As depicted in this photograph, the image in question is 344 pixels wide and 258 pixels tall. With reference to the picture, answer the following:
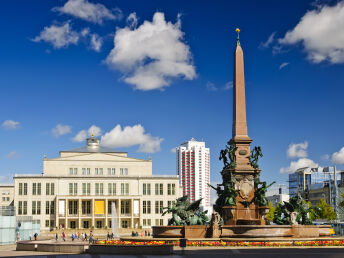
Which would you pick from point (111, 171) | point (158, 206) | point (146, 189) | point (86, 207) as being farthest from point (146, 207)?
point (86, 207)

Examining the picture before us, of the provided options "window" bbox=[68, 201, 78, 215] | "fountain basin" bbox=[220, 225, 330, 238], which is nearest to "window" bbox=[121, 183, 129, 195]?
"window" bbox=[68, 201, 78, 215]

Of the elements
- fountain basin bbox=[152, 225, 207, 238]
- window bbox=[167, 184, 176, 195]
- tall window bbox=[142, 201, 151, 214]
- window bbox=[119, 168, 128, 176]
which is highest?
window bbox=[119, 168, 128, 176]

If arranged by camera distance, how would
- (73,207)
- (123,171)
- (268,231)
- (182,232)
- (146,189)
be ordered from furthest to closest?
(123,171)
(146,189)
(73,207)
(182,232)
(268,231)

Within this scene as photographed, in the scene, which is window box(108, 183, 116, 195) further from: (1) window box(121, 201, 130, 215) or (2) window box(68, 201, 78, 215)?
(2) window box(68, 201, 78, 215)

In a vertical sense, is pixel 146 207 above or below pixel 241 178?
below

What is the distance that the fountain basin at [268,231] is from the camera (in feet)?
119

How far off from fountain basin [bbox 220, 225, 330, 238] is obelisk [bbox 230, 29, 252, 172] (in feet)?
17.8

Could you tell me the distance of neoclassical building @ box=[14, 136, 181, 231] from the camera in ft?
341

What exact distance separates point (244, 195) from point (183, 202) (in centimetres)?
493

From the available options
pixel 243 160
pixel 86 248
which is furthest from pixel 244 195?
pixel 86 248

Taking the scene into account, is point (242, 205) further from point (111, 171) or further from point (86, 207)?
point (111, 171)

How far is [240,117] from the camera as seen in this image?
4356 cm

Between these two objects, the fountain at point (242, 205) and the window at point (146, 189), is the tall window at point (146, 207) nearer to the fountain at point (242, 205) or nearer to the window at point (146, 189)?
the window at point (146, 189)

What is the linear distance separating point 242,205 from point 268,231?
417 centimetres
